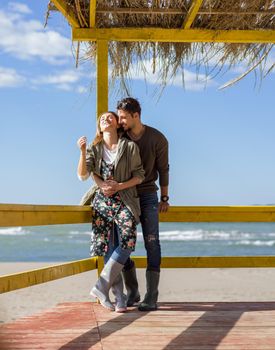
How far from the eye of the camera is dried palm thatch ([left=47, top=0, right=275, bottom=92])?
17.2ft

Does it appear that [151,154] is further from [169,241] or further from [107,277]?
[169,241]

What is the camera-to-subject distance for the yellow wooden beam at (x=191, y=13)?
494 cm

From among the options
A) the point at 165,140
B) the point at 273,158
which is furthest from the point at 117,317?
the point at 273,158

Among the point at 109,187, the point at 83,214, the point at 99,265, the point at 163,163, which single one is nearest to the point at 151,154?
the point at 163,163

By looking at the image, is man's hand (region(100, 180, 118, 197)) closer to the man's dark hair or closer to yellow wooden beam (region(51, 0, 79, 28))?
the man's dark hair

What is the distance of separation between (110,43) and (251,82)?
1400 millimetres

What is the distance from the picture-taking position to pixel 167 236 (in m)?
29.3

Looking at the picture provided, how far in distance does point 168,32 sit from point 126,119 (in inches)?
45.1

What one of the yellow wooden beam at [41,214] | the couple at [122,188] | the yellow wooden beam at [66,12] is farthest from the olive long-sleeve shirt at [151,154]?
the yellow wooden beam at [66,12]

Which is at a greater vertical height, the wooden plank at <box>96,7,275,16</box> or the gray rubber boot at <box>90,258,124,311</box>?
the wooden plank at <box>96,7,275,16</box>

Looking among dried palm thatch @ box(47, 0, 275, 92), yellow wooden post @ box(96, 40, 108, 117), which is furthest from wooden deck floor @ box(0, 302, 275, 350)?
dried palm thatch @ box(47, 0, 275, 92)

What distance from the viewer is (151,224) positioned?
15.7 feet

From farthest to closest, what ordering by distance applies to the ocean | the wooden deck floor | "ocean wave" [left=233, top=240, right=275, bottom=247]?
"ocean wave" [left=233, top=240, right=275, bottom=247] < the ocean < the wooden deck floor

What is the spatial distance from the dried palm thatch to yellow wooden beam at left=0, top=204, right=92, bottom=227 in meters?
1.45
